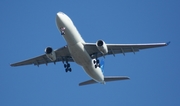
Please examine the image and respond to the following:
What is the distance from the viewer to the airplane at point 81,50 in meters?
38.7

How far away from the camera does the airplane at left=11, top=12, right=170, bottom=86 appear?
38.7 m

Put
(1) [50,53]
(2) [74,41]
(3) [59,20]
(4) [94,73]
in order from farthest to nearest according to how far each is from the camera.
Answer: (4) [94,73], (1) [50,53], (2) [74,41], (3) [59,20]

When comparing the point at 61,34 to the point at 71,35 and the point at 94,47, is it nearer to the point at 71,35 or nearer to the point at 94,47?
the point at 71,35

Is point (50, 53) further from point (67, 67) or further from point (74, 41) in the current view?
point (67, 67)

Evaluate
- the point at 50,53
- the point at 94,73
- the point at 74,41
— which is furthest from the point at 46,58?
the point at 74,41

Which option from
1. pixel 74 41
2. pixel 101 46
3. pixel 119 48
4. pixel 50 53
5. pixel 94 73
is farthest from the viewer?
pixel 94 73

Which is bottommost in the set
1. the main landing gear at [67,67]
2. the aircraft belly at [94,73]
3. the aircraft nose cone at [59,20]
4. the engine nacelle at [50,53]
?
the aircraft belly at [94,73]

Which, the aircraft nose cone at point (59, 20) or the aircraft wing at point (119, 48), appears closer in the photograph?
the aircraft nose cone at point (59, 20)

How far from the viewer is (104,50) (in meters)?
39.8

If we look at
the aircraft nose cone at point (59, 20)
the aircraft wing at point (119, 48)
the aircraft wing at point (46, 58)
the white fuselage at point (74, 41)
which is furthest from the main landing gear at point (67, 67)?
the aircraft nose cone at point (59, 20)

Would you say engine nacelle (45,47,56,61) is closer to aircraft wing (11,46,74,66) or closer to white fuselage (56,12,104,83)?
aircraft wing (11,46,74,66)

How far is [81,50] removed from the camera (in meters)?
39.7

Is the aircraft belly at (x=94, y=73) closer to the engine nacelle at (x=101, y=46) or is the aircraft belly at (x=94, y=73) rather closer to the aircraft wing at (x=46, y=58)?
the aircraft wing at (x=46, y=58)

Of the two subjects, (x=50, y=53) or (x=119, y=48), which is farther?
(x=119, y=48)
